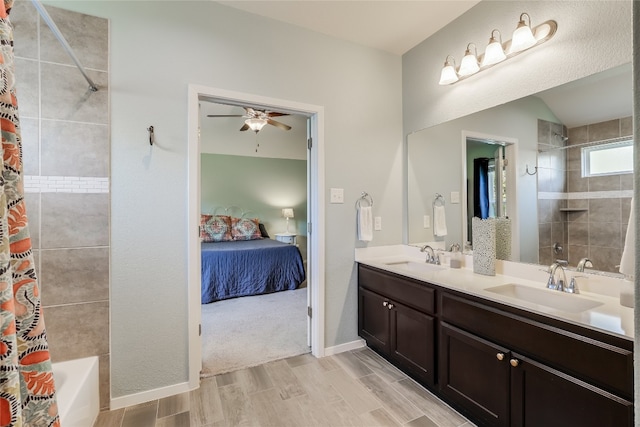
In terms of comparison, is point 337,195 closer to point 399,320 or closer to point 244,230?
point 399,320

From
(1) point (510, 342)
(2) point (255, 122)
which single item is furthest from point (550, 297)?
(2) point (255, 122)

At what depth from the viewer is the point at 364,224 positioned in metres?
2.54

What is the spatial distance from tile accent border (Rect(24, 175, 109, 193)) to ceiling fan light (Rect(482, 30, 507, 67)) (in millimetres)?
2582

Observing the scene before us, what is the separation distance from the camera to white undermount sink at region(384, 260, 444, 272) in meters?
2.37

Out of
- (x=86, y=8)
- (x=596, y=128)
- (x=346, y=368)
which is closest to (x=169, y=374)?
(x=346, y=368)

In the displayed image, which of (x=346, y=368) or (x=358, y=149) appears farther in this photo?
(x=358, y=149)

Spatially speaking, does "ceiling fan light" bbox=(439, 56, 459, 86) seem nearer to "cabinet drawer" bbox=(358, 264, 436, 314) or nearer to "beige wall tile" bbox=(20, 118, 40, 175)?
"cabinet drawer" bbox=(358, 264, 436, 314)

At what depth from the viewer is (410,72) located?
2695 millimetres

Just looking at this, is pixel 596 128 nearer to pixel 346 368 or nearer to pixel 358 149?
pixel 358 149

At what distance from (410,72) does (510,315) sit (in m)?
2.22

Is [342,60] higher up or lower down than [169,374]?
higher up

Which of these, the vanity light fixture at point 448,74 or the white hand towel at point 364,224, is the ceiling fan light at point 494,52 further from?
the white hand towel at point 364,224

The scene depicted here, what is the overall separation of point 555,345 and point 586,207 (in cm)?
89

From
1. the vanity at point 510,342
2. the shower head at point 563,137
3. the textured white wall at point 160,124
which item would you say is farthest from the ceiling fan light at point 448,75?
the vanity at point 510,342
